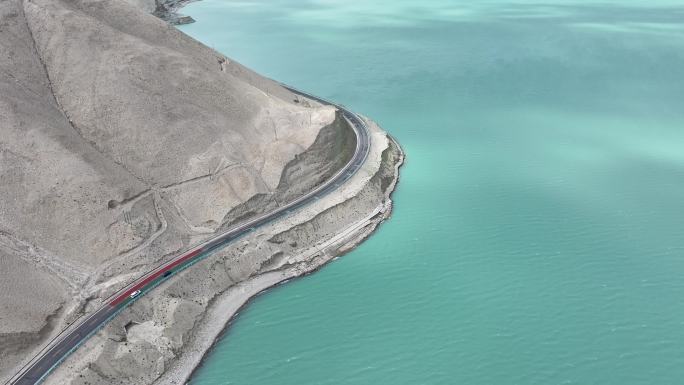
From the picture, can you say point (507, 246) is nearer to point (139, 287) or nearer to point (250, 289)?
point (250, 289)

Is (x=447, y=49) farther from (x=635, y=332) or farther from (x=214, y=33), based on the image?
(x=635, y=332)

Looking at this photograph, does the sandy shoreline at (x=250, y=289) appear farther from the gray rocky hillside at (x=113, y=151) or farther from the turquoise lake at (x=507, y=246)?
the gray rocky hillside at (x=113, y=151)

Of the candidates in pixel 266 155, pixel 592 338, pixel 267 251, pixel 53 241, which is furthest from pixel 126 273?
pixel 592 338

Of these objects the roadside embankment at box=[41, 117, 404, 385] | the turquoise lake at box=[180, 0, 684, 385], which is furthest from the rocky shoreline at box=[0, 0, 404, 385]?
the turquoise lake at box=[180, 0, 684, 385]

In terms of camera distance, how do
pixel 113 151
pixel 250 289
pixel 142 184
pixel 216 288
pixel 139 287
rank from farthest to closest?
pixel 113 151
pixel 142 184
pixel 250 289
pixel 216 288
pixel 139 287

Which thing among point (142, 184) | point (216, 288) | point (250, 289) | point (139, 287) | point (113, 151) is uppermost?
point (113, 151)

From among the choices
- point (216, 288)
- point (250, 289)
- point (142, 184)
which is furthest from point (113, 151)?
point (250, 289)

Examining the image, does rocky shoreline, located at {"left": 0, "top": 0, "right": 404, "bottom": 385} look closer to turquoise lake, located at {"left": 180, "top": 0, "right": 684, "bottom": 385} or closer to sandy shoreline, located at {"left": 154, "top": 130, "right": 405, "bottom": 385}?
sandy shoreline, located at {"left": 154, "top": 130, "right": 405, "bottom": 385}
